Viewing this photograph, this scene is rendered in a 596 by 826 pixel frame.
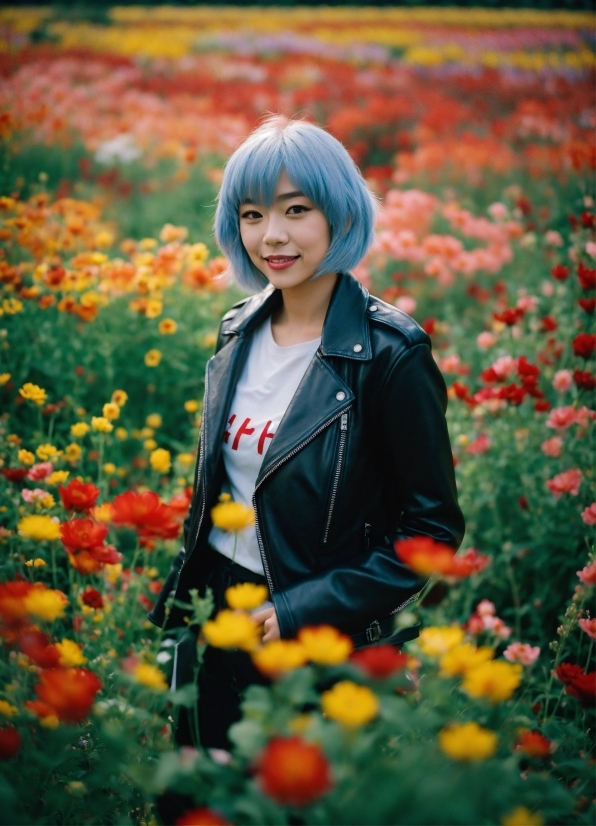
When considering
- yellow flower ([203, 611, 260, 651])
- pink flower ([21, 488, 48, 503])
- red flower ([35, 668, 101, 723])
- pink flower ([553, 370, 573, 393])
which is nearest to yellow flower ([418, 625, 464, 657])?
yellow flower ([203, 611, 260, 651])

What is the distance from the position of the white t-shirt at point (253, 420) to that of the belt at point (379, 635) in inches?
10.8

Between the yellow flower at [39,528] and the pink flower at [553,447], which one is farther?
the pink flower at [553,447]

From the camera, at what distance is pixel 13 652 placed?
1.05 meters

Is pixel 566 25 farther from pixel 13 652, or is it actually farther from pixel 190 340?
pixel 13 652

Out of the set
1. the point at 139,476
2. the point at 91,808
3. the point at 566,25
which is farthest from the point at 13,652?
the point at 566,25

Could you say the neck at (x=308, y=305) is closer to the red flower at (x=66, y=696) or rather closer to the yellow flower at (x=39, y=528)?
the yellow flower at (x=39, y=528)

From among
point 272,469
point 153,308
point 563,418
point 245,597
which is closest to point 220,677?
point 272,469

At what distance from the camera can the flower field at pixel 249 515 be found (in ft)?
2.72

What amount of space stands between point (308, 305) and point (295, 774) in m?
1.18

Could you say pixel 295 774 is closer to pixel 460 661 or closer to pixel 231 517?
pixel 460 661

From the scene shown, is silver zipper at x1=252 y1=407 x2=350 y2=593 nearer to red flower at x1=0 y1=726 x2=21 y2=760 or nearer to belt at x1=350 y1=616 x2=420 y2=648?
belt at x1=350 y1=616 x2=420 y2=648

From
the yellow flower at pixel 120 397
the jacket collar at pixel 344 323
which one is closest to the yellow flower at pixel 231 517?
the jacket collar at pixel 344 323

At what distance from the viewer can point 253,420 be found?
159 cm

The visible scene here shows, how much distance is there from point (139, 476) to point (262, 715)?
2.07m
